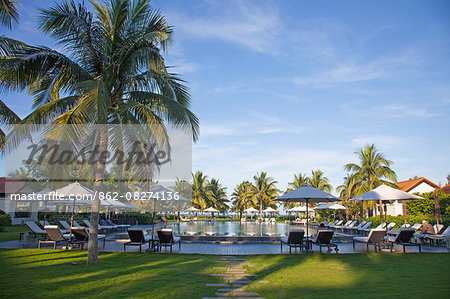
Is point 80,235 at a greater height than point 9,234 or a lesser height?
greater

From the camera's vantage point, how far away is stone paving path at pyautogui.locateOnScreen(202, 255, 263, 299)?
17.0 ft

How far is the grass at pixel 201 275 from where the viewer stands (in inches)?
208

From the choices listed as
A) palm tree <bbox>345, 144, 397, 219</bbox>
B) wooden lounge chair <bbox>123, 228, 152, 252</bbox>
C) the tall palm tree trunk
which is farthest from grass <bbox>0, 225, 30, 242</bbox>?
palm tree <bbox>345, 144, 397, 219</bbox>

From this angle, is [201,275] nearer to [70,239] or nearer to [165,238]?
[165,238]

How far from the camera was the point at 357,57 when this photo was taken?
1538 cm

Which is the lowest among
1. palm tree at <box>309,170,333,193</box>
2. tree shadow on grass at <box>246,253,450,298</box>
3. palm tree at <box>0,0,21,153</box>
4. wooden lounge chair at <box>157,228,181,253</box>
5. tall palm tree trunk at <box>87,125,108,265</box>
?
tree shadow on grass at <box>246,253,450,298</box>

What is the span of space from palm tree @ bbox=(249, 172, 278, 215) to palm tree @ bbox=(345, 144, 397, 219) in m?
19.6

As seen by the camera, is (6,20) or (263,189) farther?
(263,189)

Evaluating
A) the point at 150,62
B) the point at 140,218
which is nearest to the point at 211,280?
the point at 150,62

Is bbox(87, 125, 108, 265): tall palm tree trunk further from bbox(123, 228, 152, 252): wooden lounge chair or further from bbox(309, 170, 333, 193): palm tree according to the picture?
bbox(309, 170, 333, 193): palm tree

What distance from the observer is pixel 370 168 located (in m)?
26.9

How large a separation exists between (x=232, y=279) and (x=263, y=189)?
40.8 m

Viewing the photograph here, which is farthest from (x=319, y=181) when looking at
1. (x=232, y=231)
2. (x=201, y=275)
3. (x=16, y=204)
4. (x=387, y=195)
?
(x=201, y=275)

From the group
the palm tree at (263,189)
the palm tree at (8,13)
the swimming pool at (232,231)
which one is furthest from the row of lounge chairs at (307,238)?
the palm tree at (263,189)
